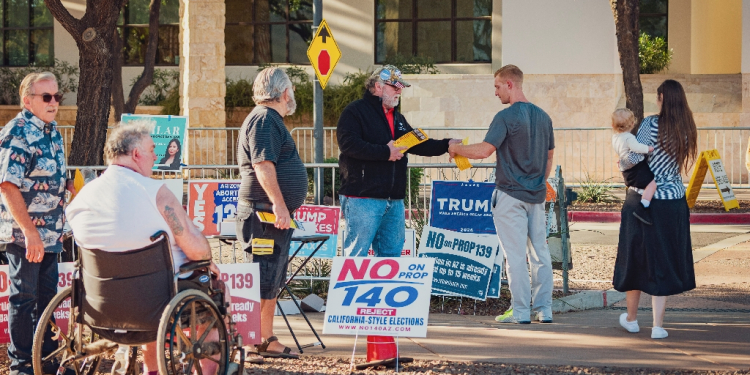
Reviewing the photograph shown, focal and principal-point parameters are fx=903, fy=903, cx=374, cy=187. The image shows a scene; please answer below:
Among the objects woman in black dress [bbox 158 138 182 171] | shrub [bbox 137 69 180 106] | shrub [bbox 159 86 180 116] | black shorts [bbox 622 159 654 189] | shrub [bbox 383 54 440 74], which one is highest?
shrub [bbox 383 54 440 74]

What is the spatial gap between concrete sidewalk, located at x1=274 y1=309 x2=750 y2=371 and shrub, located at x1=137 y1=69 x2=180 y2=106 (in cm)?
1898

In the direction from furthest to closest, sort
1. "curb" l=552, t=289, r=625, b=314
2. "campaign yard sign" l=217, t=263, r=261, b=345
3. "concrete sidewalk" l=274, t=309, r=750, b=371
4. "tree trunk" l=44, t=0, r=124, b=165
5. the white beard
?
"tree trunk" l=44, t=0, r=124, b=165, "curb" l=552, t=289, r=625, b=314, the white beard, "concrete sidewalk" l=274, t=309, r=750, b=371, "campaign yard sign" l=217, t=263, r=261, b=345

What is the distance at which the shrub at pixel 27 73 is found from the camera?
26109mm

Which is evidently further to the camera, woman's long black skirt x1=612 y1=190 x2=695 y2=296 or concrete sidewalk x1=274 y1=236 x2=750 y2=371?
woman's long black skirt x1=612 y1=190 x2=695 y2=296

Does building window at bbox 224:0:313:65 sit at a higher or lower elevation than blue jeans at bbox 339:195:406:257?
higher

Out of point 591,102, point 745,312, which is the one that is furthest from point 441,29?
point 745,312

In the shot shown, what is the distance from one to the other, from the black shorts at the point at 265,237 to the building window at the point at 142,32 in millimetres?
21806

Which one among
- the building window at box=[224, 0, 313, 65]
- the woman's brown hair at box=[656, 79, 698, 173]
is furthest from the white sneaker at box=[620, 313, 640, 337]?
the building window at box=[224, 0, 313, 65]

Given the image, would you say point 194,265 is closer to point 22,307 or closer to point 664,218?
point 22,307

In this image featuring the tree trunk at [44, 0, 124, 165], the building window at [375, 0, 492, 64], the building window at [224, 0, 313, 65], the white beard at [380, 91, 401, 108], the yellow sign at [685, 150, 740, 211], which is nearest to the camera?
the white beard at [380, 91, 401, 108]

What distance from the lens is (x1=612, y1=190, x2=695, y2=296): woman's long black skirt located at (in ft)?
22.6

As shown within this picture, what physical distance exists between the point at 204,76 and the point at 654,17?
1217cm

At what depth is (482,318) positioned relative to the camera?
26.0 feet

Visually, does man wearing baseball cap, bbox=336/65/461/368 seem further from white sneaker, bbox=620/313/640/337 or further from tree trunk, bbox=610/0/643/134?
tree trunk, bbox=610/0/643/134
